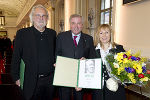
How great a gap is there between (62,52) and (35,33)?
51 cm

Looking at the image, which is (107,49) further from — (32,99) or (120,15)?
(120,15)

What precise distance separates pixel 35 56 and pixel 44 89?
535 millimetres

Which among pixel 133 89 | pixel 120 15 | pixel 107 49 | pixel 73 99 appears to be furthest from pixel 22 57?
pixel 120 15

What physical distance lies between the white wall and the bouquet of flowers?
2.30 metres

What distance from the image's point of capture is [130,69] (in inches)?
67.7

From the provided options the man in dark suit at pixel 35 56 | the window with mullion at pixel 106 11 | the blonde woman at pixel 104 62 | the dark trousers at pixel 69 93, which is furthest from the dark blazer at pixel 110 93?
the window with mullion at pixel 106 11

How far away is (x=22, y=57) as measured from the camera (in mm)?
2422

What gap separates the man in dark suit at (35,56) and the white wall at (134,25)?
2564 mm

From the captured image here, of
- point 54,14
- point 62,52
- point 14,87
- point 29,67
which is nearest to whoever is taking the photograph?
point 29,67

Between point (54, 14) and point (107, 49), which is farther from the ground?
point (54, 14)

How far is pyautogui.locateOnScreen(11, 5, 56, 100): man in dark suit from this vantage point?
2.37 m

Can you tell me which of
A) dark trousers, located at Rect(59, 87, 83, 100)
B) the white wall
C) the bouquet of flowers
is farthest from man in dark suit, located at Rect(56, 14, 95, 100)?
the white wall

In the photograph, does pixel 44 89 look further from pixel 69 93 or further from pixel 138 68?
pixel 138 68

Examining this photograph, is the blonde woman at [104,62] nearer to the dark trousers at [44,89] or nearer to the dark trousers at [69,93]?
the dark trousers at [69,93]
